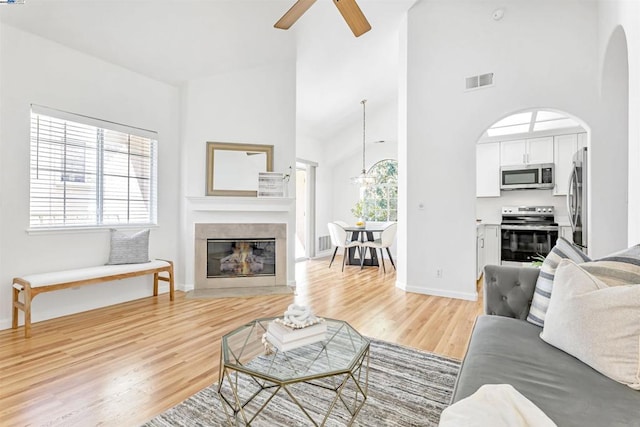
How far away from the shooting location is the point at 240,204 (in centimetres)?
427

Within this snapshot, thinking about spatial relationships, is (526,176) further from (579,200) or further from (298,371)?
(298,371)

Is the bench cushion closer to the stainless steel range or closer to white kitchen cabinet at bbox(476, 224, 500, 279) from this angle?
white kitchen cabinet at bbox(476, 224, 500, 279)

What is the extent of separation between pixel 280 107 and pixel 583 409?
14.3 ft

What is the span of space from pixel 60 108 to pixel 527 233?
650 cm

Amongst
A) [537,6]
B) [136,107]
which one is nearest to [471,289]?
[537,6]

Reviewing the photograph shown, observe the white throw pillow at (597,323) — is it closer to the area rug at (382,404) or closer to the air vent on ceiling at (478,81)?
the area rug at (382,404)

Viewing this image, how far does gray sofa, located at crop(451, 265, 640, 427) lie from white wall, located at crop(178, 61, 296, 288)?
3268mm

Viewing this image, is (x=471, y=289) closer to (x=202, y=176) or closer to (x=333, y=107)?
(x=202, y=176)

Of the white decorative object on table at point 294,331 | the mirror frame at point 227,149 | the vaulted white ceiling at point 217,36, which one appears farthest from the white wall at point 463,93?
the white decorative object on table at point 294,331

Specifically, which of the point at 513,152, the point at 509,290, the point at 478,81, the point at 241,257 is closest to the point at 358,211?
the point at 513,152

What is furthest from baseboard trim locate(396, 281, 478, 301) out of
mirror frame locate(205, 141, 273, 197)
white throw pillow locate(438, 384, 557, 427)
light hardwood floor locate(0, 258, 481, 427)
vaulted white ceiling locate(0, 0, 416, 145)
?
vaulted white ceiling locate(0, 0, 416, 145)

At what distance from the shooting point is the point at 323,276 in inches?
207

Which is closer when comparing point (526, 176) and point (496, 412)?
point (496, 412)

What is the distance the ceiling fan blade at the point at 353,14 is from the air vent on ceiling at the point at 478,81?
6.55 ft
